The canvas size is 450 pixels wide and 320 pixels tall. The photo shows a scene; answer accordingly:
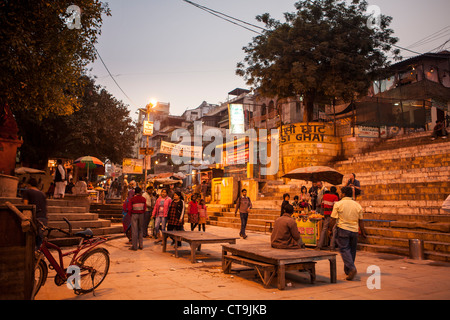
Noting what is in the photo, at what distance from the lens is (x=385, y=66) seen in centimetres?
2422

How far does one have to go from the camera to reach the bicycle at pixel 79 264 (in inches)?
A: 187

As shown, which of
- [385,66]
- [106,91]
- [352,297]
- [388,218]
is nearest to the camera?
[352,297]

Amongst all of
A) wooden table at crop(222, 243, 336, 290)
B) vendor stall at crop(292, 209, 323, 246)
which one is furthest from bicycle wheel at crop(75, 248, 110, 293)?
vendor stall at crop(292, 209, 323, 246)

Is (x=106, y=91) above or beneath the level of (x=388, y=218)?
above

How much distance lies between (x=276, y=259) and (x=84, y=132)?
2047cm

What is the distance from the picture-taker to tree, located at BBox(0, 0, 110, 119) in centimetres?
695

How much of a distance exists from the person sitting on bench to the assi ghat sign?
1679 centimetres

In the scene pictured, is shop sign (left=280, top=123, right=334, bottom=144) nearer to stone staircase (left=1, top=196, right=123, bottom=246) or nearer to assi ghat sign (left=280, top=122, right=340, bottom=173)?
assi ghat sign (left=280, top=122, right=340, bottom=173)

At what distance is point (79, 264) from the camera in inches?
198

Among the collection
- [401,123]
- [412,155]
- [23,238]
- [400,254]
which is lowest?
[400,254]

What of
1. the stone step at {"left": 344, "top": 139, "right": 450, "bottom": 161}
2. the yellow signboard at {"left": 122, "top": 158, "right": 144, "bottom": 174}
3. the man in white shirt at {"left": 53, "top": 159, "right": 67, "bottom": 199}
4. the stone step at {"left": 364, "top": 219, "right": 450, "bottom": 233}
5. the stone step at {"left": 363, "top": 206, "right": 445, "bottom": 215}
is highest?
the stone step at {"left": 344, "top": 139, "right": 450, "bottom": 161}
